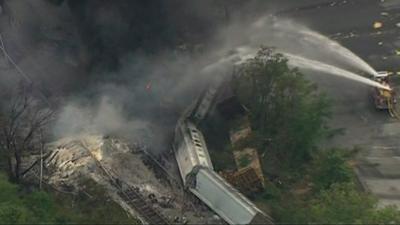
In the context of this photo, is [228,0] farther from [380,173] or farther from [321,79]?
[380,173]

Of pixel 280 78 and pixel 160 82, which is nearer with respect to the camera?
pixel 280 78

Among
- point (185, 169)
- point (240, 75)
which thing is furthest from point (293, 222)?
point (240, 75)

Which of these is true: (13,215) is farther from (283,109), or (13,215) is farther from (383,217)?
(283,109)

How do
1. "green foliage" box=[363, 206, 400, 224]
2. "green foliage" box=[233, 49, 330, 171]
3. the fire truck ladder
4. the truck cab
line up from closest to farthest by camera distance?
1. "green foliage" box=[363, 206, 400, 224]
2. "green foliage" box=[233, 49, 330, 171]
3. the fire truck ladder
4. the truck cab

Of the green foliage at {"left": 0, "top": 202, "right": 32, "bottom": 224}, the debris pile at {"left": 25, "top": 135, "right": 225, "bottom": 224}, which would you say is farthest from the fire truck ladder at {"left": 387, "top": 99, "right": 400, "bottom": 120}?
the green foliage at {"left": 0, "top": 202, "right": 32, "bottom": 224}

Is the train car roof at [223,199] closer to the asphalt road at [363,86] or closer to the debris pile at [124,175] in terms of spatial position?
the debris pile at [124,175]

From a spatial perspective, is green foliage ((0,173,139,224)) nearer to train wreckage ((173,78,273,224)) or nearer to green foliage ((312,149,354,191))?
train wreckage ((173,78,273,224))
